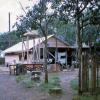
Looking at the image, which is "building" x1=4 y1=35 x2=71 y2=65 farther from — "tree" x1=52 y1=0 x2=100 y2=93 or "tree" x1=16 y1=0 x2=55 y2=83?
"tree" x1=52 y1=0 x2=100 y2=93

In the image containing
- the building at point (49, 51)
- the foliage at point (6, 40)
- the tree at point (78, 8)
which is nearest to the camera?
the tree at point (78, 8)

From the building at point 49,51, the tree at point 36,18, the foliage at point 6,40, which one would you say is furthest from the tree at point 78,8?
the foliage at point 6,40

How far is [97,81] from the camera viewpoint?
14344 millimetres

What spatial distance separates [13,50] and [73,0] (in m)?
45.0

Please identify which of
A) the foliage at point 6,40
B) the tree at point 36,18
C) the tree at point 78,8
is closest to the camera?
the tree at point 78,8

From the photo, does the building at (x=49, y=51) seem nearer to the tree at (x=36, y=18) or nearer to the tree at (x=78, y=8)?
the tree at (x=36, y=18)

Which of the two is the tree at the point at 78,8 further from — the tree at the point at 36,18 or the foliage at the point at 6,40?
the foliage at the point at 6,40

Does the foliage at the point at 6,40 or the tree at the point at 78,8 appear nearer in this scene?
the tree at the point at 78,8

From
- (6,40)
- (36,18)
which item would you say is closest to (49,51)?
(36,18)

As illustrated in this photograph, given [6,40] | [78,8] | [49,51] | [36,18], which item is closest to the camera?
[78,8]

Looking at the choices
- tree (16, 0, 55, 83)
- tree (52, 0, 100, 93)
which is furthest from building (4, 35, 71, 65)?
tree (52, 0, 100, 93)

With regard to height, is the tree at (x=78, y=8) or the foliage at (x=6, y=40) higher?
the foliage at (x=6, y=40)

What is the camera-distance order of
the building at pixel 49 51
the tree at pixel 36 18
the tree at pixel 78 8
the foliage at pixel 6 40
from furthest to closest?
the foliage at pixel 6 40
the building at pixel 49 51
the tree at pixel 36 18
the tree at pixel 78 8

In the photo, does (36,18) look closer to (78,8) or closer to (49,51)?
Answer: (78,8)
